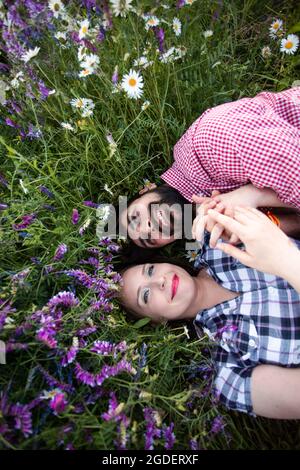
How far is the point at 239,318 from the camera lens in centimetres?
214

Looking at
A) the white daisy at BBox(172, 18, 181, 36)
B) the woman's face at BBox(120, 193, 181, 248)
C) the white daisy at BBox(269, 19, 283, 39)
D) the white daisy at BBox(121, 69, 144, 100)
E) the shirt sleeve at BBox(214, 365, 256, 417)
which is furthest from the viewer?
the white daisy at BBox(269, 19, 283, 39)

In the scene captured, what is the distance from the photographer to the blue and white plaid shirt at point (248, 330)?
78.9 inches

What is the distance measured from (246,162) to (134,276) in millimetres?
839

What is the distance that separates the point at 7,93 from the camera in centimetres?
237

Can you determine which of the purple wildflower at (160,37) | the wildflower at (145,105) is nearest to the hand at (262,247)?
the wildflower at (145,105)

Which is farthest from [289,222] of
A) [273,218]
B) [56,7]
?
[56,7]

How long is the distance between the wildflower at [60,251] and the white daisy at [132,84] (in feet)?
2.76

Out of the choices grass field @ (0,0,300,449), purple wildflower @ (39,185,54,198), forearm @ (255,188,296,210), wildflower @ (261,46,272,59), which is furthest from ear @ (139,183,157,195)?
wildflower @ (261,46,272,59)

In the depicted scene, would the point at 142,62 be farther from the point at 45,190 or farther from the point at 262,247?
the point at 262,247

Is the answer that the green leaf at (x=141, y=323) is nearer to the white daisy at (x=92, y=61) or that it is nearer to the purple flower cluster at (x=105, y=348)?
the purple flower cluster at (x=105, y=348)

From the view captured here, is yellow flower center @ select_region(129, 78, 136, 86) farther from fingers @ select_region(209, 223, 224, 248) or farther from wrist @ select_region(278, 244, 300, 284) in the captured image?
wrist @ select_region(278, 244, 300, 284)

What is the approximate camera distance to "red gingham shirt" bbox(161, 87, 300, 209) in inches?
74.1

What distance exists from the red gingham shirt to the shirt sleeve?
89 centimetres

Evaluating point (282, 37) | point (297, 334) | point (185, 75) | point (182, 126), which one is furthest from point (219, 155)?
point (282, 37)
